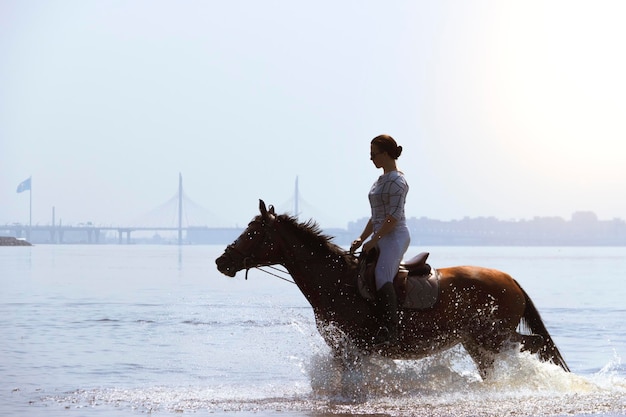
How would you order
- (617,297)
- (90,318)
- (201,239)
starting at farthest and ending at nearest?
(201,239), (617,297), (90,318)

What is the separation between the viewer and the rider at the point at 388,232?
872cm

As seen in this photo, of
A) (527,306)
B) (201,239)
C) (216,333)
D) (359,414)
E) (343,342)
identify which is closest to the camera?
(359,414)

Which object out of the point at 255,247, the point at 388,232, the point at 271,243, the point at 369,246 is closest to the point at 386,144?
the point at 388,232

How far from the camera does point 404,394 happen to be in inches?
368

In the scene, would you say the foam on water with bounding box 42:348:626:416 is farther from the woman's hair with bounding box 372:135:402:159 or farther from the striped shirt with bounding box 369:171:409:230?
the woman's hair with bounding box 372:135:402:159

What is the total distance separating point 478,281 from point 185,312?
12.4 metres

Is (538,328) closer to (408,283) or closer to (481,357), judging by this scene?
(481,357)

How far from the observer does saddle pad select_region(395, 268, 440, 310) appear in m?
8.89

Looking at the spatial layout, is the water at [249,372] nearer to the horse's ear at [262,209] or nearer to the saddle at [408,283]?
the saddle at [408,283]

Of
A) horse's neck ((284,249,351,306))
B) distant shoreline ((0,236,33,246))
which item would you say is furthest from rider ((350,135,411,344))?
distant shoreline ((0,236,33,246))

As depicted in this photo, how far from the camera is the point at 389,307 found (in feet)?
28.7

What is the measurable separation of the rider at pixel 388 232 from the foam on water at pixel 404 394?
56cm

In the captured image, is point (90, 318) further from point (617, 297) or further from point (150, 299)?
point (617, 297)

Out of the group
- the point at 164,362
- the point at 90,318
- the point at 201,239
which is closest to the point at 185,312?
the point at 90,318
